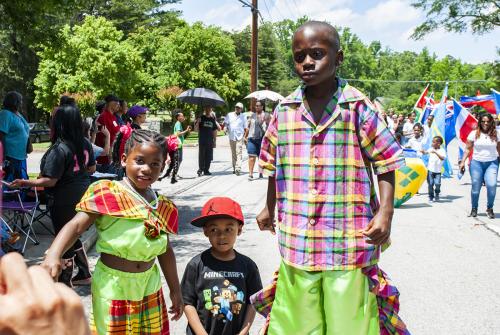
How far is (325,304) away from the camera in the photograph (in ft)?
9.12

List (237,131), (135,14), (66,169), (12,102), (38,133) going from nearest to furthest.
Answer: (66,169)
(12,102)
(237,131)
(38,133)
(135,14)

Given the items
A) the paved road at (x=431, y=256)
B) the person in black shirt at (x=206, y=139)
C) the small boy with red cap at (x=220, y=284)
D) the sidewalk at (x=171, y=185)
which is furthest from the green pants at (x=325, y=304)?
the person in black shirt at (x=206, y=139)

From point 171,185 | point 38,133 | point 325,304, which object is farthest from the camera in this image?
point 38,133

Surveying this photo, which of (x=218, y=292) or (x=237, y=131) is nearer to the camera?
(x=218, y=292)

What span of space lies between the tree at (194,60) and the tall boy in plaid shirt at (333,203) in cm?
3961

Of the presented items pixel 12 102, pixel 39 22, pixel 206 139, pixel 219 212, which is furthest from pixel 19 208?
pixel 206 139

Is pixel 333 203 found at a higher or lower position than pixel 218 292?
higher

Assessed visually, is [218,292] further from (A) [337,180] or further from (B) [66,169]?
(B) [66,169]

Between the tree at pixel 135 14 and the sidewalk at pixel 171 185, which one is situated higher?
the tree at pixel 135 14

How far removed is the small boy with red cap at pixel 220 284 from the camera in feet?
10.6

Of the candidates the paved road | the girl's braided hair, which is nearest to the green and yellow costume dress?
the girl's braided hair

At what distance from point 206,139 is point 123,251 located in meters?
12.7

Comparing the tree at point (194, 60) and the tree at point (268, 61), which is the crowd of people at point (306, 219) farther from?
the tree at point (268, 61)

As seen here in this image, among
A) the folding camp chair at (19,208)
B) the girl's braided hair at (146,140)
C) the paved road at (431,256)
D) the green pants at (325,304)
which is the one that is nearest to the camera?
the green pants at (325,304)
